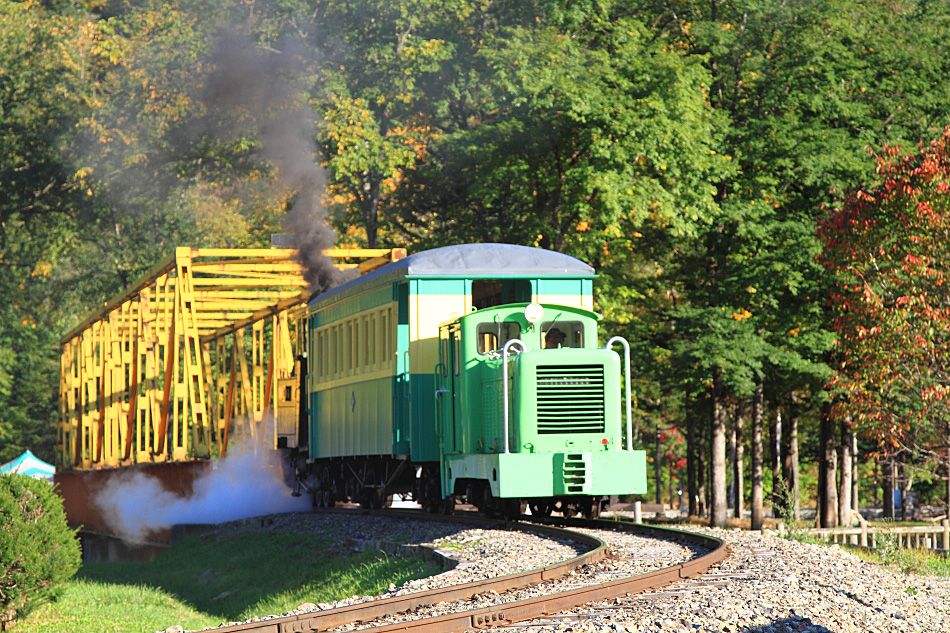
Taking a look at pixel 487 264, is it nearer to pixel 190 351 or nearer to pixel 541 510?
pixel 541 510

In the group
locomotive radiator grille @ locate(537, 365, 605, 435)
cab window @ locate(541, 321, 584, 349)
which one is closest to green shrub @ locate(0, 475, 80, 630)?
locomotive radiator grille @ locate(537, 365, 605, 435)

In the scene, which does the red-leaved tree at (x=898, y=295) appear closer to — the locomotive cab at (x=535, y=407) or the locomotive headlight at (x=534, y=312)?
the locomotive cab at (x=535, y=407)

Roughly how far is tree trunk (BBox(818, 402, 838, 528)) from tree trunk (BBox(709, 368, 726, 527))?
293cm

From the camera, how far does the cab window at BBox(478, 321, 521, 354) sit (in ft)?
53.3

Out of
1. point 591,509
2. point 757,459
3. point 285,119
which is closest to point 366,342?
point 591,509

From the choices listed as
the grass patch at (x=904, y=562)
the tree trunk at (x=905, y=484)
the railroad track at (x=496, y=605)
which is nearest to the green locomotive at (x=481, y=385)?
the railroad track at (x=496, y=605)

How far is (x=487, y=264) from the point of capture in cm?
1783

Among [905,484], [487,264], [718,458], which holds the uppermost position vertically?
[487,264]

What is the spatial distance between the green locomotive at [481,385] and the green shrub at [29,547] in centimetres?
492

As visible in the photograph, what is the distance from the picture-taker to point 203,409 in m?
28.8

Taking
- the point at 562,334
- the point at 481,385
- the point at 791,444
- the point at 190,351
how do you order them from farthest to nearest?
the point at 791,444 < the point at 190,351 < the point at 562,334 < the point at 481,385

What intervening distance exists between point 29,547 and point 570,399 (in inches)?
278

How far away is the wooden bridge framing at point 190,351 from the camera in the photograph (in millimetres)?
27594

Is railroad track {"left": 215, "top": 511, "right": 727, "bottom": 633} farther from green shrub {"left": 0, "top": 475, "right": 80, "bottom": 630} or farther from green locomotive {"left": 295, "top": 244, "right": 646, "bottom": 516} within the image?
green shrub {"left": 0, "top": 475, "right": 80, "bottom": 630}
